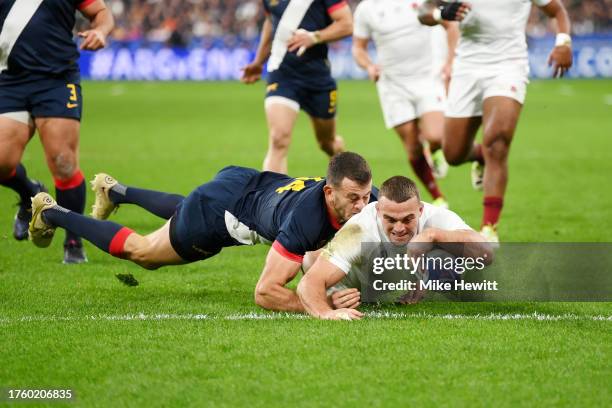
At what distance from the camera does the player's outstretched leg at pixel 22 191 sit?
927 centimetres

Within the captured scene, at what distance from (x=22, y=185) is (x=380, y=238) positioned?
416 cm

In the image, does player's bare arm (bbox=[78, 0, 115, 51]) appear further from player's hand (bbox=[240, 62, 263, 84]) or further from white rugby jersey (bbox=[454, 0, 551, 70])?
white rugby jersey (bbox=[454, 0, 551, 70])

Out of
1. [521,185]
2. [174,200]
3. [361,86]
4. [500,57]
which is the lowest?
[361,86]

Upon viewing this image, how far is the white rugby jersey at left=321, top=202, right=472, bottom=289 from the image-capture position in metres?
6.22

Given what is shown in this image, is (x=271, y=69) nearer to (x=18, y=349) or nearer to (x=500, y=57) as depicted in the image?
(x=500, y=57)

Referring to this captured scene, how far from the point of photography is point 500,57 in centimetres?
951

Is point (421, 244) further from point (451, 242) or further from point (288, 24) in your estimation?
point (288, 24)

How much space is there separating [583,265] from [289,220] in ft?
10.9

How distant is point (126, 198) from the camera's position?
8.27 metres

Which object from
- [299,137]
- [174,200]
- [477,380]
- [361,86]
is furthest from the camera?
[361,86]

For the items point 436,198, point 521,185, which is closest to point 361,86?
point 521,185

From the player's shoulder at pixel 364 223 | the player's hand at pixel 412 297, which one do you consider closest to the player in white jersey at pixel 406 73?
the player's hand at pixel 412 297

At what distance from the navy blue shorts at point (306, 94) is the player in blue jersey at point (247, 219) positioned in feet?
9.97

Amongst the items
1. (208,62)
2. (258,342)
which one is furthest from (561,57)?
(208,62)
